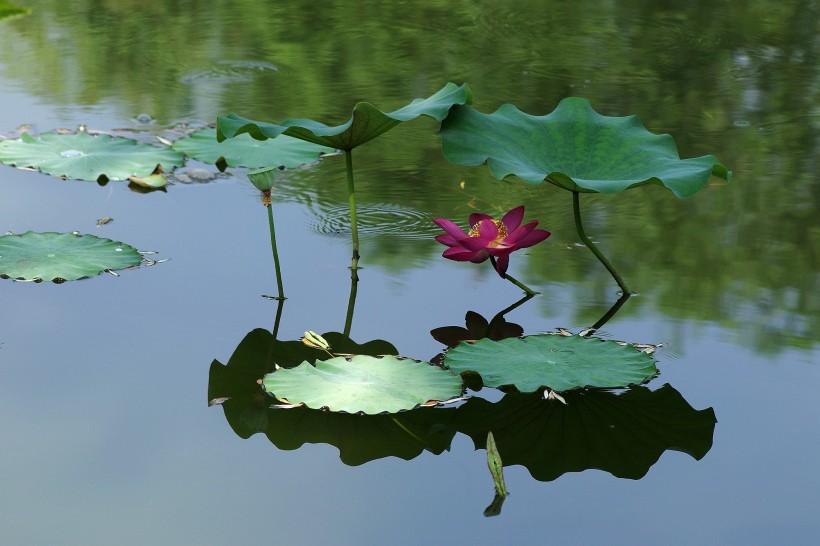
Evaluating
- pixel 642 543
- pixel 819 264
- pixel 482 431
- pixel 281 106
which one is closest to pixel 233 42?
pixel 281 106

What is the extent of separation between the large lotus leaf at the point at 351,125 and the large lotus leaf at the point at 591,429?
1.92ft

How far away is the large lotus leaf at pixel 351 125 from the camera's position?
1796mm

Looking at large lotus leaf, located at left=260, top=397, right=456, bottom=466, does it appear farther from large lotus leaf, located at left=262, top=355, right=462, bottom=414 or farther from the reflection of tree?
the reflection of tree

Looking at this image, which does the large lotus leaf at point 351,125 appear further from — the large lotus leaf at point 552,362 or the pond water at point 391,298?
the large lotus leaf at point 552,362

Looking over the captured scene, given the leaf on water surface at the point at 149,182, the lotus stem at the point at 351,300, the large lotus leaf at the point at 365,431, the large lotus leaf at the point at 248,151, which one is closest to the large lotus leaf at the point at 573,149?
the lotus stem at the point at 351,300

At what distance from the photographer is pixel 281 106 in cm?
304

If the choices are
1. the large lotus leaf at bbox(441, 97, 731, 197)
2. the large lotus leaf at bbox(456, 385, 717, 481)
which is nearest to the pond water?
the large lotus leaf at bbox(456, 385, 717, 481)

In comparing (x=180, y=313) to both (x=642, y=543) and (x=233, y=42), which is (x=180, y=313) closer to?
(x=642, y=543)

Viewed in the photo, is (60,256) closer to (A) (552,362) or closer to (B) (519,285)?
(B) (519,285)

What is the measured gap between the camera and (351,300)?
189 centimetres

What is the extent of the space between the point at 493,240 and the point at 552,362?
1.27 feet

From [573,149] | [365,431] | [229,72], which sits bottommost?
[229,72]

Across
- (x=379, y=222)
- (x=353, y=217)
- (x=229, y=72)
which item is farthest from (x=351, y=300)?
(x=229, y=72)

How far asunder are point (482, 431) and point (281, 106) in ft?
5.92
